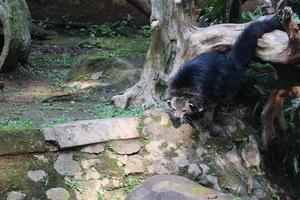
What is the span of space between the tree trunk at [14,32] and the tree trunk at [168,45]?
73.3 inches

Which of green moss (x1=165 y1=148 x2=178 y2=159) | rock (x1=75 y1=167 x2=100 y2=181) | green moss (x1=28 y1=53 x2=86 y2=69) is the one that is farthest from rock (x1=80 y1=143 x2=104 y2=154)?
green moss (x1=28 y1=53 x2=86 y2=69)

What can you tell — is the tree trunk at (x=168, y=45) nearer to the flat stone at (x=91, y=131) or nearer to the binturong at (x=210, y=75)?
the binturong at (x=210, y=75)

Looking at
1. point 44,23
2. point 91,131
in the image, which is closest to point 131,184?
point 91,131

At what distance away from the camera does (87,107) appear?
5.57m

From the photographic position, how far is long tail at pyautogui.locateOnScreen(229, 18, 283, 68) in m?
4.70

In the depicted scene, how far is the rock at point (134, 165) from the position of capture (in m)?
4.64

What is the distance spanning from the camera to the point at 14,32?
6.88 m

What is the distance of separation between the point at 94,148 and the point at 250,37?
166cm

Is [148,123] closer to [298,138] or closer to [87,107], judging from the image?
[87,107]

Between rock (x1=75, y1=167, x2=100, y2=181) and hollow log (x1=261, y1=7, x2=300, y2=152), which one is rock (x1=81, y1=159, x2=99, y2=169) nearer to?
rock (x1=75, y1=167, x2=100, y2=181)

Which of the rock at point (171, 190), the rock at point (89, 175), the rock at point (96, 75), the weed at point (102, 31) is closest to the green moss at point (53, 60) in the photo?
the rock at point (96, 75)

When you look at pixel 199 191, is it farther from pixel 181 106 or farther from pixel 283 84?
pixel 283 84

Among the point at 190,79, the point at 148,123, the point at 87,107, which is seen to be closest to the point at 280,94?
the point at 190,79

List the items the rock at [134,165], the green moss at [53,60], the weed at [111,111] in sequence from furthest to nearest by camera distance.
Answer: the green moss at [53,60]
the weed at [111,111]
the rock at [134,165]
